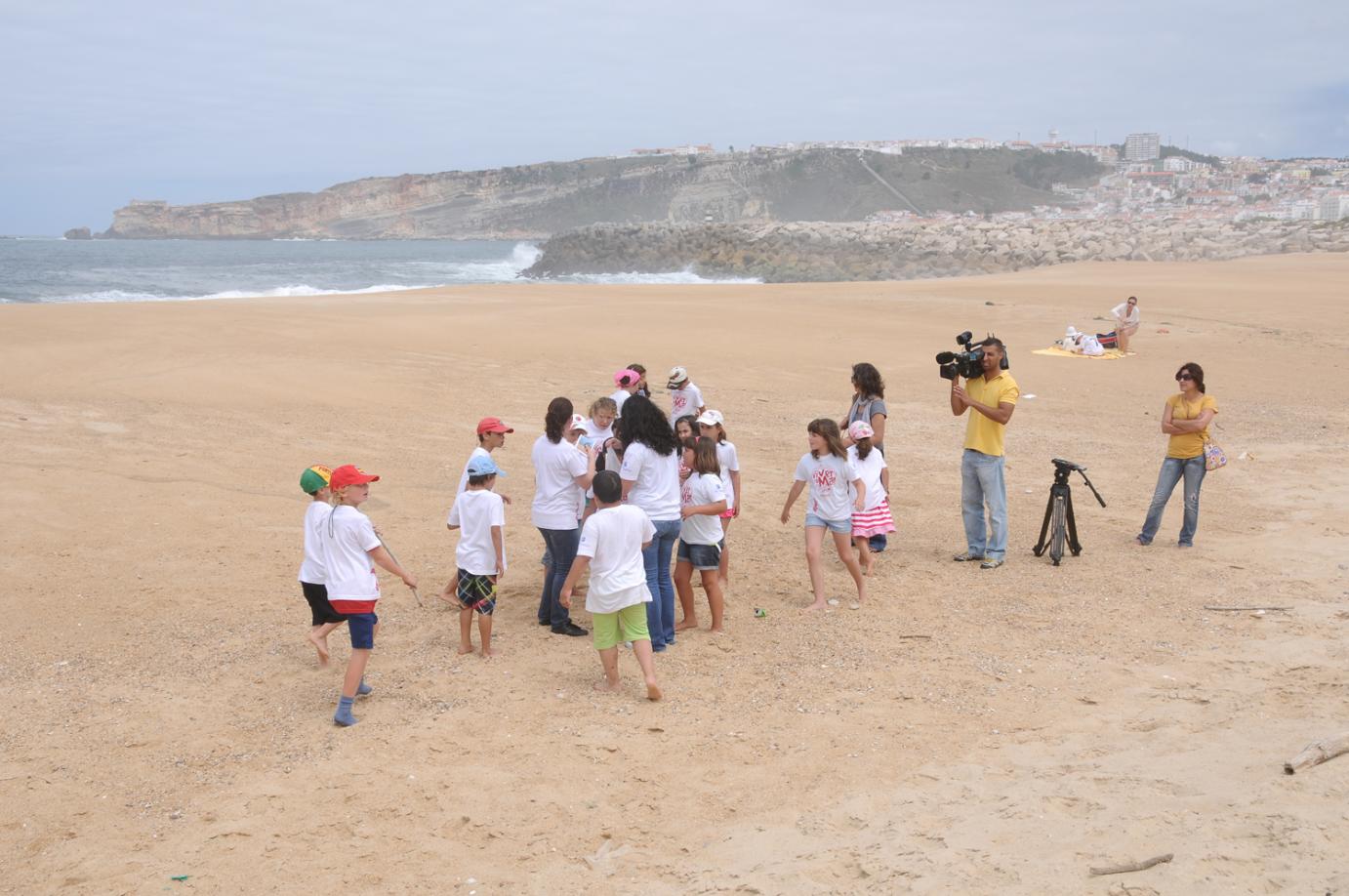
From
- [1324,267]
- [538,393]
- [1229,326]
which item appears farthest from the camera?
[1324,267]

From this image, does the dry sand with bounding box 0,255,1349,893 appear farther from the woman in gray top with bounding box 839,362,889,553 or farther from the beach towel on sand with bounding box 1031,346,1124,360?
the beach towel on sand with bounding box 1031,346,1124,360

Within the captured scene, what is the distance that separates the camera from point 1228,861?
13.1 feet

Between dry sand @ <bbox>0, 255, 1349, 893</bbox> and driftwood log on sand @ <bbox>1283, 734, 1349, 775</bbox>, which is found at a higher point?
driftwood log on sand @ <bbox>1283, 734, 1349, 775</bbox>

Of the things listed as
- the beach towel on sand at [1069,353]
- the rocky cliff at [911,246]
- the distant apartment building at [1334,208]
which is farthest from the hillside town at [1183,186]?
the beach towel on sand at [1069,353]

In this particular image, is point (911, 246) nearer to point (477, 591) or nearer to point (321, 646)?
point (477, 591)

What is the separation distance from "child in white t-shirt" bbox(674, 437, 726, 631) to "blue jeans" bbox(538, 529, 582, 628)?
2.35 feet

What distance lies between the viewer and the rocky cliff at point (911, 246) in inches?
1913

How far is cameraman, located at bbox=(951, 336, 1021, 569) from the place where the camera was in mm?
8492

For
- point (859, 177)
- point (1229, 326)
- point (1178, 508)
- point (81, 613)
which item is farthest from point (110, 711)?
point (859, 177)

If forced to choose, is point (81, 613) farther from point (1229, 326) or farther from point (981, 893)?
point (1229, 326)

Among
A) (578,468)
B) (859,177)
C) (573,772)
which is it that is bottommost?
(573,772)

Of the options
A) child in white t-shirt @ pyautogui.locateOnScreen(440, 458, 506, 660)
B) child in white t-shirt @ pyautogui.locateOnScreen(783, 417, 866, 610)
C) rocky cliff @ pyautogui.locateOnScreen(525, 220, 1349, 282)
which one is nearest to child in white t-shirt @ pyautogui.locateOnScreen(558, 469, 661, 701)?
child in white t-shirt @ pyautogui.locateOnScreen(440, 458, 506, 660)

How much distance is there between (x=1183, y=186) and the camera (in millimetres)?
142375

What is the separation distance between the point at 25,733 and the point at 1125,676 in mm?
6136
